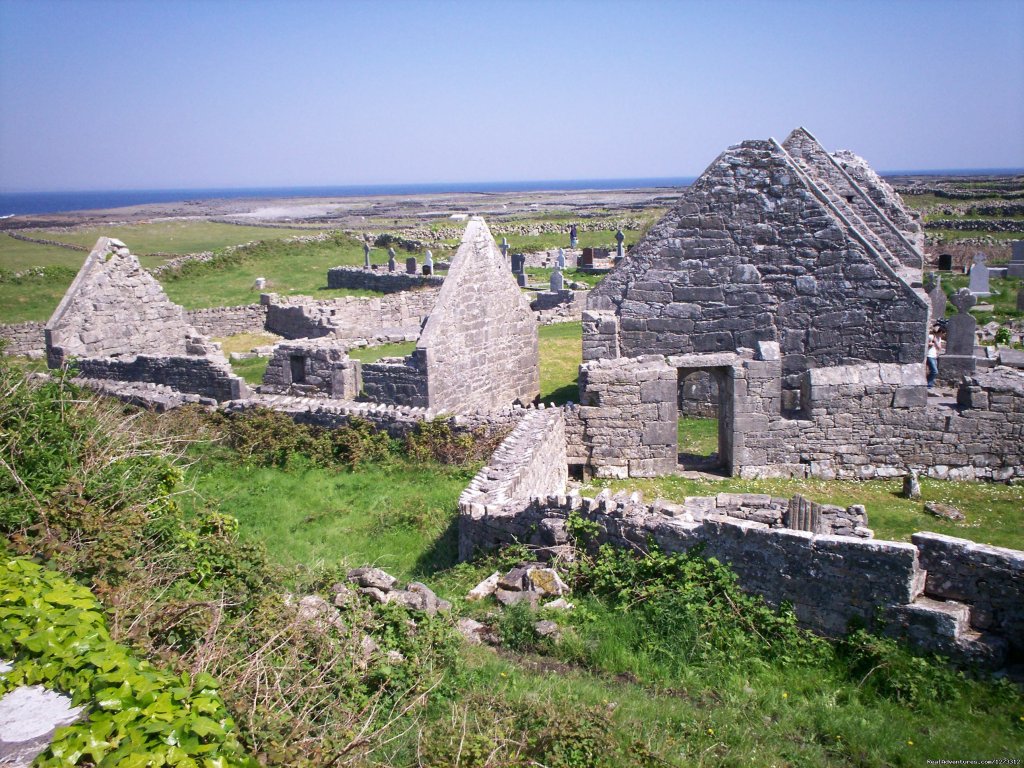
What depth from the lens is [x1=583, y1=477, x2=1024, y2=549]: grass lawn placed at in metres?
10.1

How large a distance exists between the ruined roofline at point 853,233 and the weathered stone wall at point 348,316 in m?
14.1

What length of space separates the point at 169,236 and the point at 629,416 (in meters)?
77.0

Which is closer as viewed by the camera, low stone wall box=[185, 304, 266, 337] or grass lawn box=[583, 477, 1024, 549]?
grass lawn box=[583, 477, 1024, 549]

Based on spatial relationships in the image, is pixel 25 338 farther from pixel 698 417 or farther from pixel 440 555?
pixel 440 555

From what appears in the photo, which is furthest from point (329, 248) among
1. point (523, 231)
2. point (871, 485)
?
point (871, 485)

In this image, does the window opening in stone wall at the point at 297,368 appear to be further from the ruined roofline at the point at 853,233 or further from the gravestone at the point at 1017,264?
the gravestone at the point at 1017,264

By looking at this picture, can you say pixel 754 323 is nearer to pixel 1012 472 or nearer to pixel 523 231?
pixel 1012 472

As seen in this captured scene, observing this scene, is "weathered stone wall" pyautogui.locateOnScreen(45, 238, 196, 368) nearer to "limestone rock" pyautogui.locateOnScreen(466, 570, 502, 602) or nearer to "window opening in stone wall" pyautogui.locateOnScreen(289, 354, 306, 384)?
"window opening in stone wall" pyautogui.locateOnScreen(289, 354, 306, 384)

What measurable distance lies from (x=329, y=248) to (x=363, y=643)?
2026 inches

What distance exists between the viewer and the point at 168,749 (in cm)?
373

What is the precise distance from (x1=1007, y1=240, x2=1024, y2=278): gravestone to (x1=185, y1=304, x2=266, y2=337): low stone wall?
3013 centimetres

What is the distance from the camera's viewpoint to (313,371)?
56.8 feet

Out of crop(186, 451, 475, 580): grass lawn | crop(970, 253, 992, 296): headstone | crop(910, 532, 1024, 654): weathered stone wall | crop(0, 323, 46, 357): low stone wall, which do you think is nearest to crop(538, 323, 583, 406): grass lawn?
crop(186, 451, 475, 580): grass lawn

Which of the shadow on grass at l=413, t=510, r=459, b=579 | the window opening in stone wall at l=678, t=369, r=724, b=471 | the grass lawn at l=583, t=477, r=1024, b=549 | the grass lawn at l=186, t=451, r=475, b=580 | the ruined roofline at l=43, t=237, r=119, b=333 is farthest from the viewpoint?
the ruined roofline at l=43, t=237, r=119, b=333
